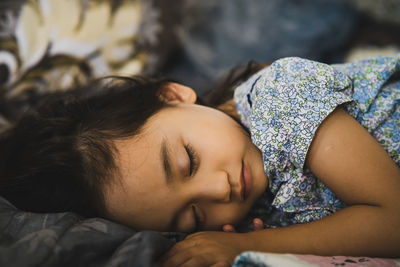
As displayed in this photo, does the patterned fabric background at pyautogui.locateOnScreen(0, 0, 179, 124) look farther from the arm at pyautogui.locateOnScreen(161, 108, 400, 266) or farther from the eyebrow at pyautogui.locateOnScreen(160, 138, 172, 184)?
the arm at pyautogui.locateOnScreen(161, 108, 400, 266)

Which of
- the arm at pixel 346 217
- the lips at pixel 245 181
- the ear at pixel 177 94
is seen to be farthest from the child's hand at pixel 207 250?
the ear at pixel 177 94

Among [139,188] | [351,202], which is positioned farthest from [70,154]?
[351,202]

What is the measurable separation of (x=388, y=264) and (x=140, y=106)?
58cm

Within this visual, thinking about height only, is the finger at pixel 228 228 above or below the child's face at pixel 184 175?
below

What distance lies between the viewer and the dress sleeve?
70cm

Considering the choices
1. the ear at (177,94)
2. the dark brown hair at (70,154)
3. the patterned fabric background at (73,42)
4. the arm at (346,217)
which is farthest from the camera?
the patterned fabric background at (73,42)

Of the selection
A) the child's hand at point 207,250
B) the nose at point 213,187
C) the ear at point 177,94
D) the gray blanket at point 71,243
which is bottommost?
the child's hand at point 207,250

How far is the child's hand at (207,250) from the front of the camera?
602mm

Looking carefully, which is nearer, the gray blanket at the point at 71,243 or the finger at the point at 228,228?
the gray blanket at the point at 71,243

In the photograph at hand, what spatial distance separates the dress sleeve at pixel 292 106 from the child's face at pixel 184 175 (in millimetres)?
58

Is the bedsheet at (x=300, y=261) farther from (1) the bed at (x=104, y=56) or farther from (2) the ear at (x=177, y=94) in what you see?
(2) the ear at (x=177, y=94)

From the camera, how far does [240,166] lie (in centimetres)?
76

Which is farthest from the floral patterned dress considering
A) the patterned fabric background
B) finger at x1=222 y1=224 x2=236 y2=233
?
the patterned fabric background

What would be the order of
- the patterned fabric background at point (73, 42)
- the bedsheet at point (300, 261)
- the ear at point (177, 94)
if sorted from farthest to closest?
the patterned fabric background at point (73, 42)
the ear at point (177, 94)
the bedsheet at point (300, 261)
